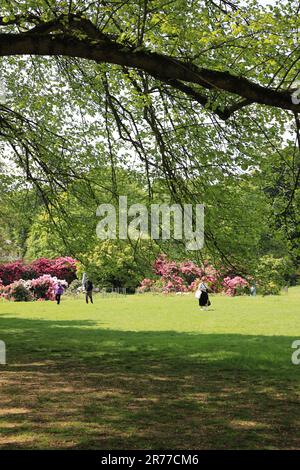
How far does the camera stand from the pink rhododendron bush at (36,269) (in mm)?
42625

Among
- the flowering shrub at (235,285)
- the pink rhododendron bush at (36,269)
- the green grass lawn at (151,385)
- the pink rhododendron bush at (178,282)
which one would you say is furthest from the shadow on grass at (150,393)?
the pink rhododendron bush at (36,269)

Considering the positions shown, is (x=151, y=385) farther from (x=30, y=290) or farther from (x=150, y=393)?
(x=30, y=290)

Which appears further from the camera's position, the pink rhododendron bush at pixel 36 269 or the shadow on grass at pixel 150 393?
the pink rhododendron bush at pixel 36 269

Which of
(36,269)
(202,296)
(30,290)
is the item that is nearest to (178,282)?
(30,290)

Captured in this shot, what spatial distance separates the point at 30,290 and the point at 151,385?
28895 millimetres

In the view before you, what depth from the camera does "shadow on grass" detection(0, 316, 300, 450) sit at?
24.2 feet

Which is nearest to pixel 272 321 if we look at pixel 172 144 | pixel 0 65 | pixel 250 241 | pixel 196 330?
pixel 196 330

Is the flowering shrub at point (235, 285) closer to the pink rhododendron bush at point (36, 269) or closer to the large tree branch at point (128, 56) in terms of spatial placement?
the pink rhododendron bush at point (36, 269)

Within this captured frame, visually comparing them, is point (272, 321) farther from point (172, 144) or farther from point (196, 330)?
point (172, 144)

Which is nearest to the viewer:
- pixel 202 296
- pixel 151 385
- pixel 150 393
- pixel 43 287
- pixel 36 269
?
pixel 150 393

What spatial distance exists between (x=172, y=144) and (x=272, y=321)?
12.2 meters

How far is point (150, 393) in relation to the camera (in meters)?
10.3

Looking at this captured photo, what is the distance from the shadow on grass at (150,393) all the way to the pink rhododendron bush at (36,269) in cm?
2485

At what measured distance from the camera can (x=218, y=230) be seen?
1237 cm
